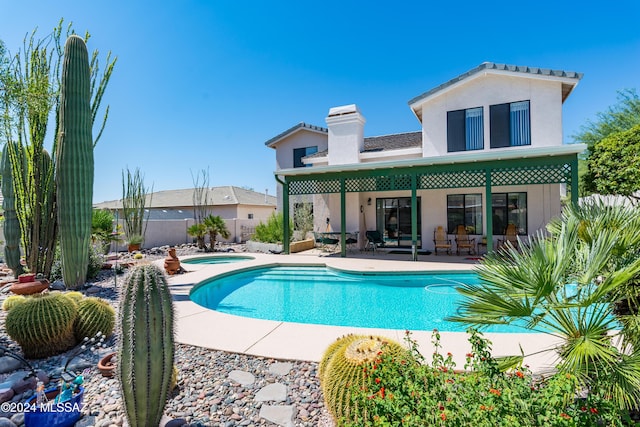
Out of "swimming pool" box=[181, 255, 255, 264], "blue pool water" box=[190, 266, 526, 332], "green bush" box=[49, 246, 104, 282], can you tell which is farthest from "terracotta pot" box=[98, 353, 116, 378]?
"swimming pool" box=[181, 255, 255, 264]

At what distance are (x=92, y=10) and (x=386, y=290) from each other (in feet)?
39.4

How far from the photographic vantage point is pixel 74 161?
24.9 ft

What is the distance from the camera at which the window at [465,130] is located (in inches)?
533

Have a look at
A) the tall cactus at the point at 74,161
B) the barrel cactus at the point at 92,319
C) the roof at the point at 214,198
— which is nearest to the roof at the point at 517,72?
the tall cactus at the point at 74,161

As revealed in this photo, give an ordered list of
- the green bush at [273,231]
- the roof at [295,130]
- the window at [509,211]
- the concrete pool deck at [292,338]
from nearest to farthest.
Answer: the concrete pool deck at [292,338]
the window at [509,211]
the green bush at [273,231]
the roof at [295,130]

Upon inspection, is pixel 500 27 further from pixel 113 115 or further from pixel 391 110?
pixel 113 115

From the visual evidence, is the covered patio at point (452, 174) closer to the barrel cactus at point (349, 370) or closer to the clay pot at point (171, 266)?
the clay pot at point (171, 266)

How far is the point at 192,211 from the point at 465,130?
23790 mm

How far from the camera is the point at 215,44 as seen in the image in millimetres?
13461

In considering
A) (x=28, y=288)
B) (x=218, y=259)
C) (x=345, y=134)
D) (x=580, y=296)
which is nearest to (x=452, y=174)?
(x=345, y=134)

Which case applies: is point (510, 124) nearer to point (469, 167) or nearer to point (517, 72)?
point (517, 72)

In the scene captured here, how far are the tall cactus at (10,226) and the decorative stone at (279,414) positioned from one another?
1000 centimetres

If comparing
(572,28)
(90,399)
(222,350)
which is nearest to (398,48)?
(572,28)

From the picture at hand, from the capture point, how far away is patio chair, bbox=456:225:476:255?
13.5m
